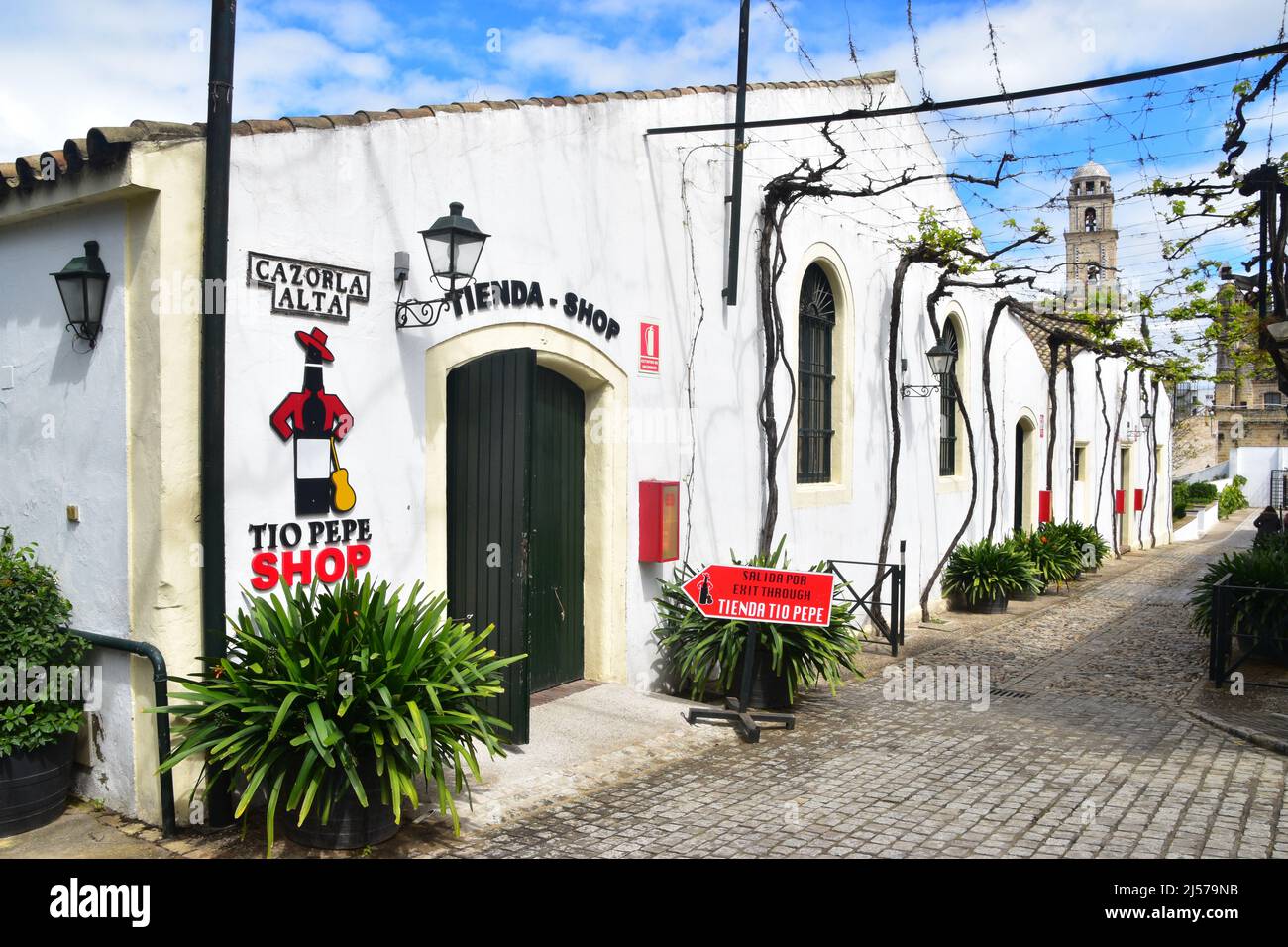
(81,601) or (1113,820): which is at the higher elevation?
(81,601)

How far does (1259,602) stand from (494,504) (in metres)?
7.39

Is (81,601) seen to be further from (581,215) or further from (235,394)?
(581,215)

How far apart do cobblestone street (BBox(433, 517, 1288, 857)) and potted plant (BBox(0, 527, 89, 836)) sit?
202 cm

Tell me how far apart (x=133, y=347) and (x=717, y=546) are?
17.3 ft

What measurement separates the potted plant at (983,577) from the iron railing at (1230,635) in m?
4.49

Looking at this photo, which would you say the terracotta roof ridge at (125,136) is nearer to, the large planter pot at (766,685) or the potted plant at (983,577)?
the large planter pot at (766,685)

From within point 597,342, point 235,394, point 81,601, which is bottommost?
point 81,601

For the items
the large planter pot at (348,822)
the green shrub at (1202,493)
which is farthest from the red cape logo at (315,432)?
the green shrub at (1202,493)

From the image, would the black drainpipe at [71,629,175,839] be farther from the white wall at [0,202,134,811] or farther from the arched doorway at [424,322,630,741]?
the arched doorway at [424,322,630,741]

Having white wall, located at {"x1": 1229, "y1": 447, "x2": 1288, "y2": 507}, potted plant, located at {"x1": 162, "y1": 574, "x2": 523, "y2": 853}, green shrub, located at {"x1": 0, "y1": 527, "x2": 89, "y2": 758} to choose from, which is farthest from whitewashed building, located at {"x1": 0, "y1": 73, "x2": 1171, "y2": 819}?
white wall, located at {"x1": 1229, "y1": 447, "x2": 1288, "y2": 507}

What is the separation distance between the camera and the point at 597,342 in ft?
24.0

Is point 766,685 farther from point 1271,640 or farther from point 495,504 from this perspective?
point 1271,640

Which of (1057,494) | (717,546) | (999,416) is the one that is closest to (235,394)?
(717,546)
